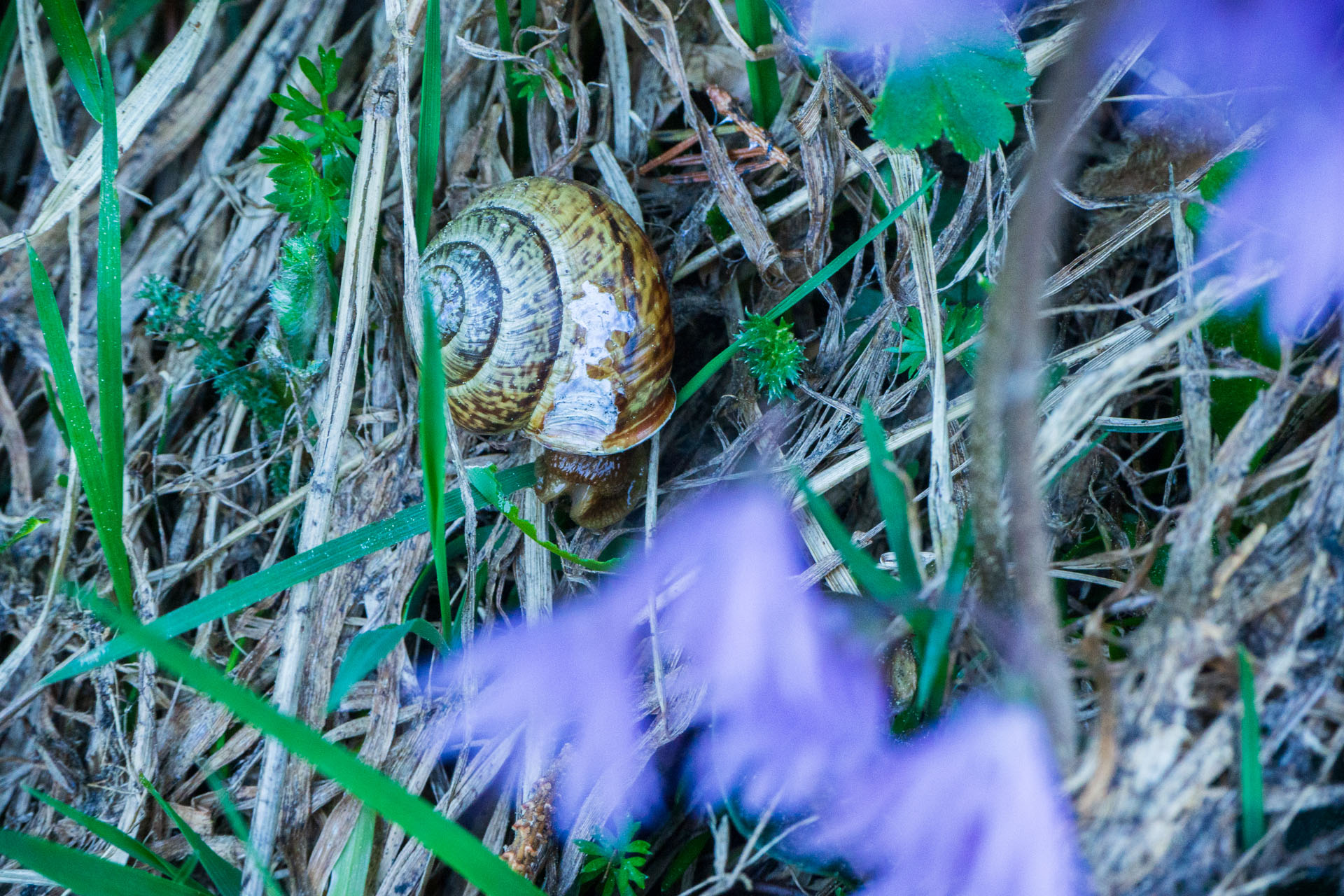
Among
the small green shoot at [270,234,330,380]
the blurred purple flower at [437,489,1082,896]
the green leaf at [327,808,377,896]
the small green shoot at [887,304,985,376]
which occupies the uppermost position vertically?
the small green shoot at [270,234,330,380]

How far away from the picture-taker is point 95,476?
1.66m

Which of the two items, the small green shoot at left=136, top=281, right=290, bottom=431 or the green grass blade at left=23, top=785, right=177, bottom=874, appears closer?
the green grass blade at left=23, top=785, right=177, bottom=874

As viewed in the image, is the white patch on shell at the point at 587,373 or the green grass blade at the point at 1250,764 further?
the white patch on shell at the point at 587,373

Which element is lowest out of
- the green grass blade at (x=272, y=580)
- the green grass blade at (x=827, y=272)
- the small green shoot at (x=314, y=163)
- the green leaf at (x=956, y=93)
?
the green grass blade at (x=272, y=580)

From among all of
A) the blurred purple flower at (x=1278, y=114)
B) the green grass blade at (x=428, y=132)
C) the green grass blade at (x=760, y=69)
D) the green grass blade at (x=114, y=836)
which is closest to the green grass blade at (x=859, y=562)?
the blurred purple flower at (x=1278, y=114)

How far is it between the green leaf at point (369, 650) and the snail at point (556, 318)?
44cm

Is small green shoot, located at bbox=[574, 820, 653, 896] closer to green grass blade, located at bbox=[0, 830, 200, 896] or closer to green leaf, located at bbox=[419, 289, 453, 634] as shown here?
green leaf, located at bbox=[419, 289, 453, 634]

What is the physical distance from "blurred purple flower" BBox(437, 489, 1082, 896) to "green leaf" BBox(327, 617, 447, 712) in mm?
142

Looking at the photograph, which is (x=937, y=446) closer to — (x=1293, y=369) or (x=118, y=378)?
(x=1293, y=369)

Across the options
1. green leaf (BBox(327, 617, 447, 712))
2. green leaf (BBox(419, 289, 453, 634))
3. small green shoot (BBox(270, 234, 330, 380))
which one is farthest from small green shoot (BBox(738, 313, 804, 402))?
small green shoot (BBox(270, 234, 330, 380))

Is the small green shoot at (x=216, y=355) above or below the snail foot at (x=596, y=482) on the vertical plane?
above

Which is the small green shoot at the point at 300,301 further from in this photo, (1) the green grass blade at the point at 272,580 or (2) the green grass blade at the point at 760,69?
(2) the green grass blade at the point at 760,69

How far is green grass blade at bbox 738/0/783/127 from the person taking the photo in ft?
5.72

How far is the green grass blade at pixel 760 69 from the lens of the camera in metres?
1.74
